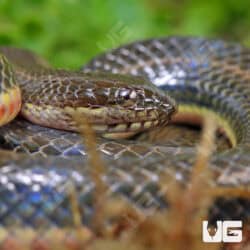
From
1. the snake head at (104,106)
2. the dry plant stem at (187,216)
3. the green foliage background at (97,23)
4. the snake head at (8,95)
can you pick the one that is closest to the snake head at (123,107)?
the snake head at (104,106)

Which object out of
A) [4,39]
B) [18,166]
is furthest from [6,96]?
[4,39]

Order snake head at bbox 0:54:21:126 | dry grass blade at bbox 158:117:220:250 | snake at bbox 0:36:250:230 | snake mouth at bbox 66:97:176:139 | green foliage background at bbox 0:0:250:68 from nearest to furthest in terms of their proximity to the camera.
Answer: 1. dry grass blade at bbox 158:117:220:250
2. snake at bbox 0:36:250:230
3. snake head at bbox 0:54:21:126
4. snake mouth at bbox 66:97:176:139
5. green foliage background at bbox 0:0:250:68
